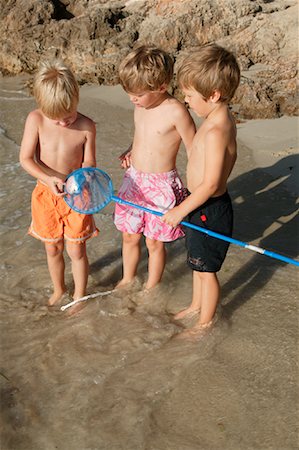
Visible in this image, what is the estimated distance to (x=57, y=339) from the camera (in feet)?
9.86

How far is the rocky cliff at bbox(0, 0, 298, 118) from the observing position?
6279 millimetres

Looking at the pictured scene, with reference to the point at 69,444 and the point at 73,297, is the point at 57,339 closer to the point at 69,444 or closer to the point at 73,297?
the point at 73,297

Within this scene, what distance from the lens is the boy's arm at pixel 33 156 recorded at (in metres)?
2.76

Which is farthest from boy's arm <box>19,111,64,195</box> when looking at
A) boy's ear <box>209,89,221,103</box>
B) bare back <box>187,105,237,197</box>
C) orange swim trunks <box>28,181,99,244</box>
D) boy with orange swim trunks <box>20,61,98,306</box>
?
boy's ear <box>209,89,221,103</box>

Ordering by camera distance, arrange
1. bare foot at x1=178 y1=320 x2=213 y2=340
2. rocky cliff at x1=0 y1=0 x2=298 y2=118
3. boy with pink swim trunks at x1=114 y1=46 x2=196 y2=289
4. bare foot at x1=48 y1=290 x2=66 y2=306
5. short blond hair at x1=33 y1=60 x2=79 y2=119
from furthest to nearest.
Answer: rocky cliff at x1=0 y1=0 x2=298 y2=118 < bare foot at x1=48 y1=290 x2=66 y2=306 < bare foot at x1=178 y1=320 x2=213 y2=340 < boy with pink swim trunks at x1=114 y1=46 x2=196 y2=289 < short blond hair at x1=33 y1=60 x2=79 y2=119

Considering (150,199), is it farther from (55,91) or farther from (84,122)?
(55,91)

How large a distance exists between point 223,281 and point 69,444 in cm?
154

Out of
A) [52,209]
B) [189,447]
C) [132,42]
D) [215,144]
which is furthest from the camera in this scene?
[132,42]

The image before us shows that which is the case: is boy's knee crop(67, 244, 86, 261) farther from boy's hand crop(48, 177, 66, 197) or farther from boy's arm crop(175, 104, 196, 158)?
boy's arm crop(175, 104, 196, 158)

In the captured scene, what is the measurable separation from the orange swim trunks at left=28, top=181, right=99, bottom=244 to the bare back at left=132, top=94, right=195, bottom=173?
45 centimetres

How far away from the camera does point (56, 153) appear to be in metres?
2.84

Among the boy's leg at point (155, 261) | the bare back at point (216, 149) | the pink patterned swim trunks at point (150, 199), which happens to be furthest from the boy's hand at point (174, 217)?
the boy's leg at point (155, 261)

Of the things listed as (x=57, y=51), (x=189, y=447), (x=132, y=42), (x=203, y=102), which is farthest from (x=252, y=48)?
(x=189, y=447)

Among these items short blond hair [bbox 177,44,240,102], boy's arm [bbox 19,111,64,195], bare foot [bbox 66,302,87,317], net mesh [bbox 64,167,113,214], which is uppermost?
short blond hair [bbox 177,44,240,102]
